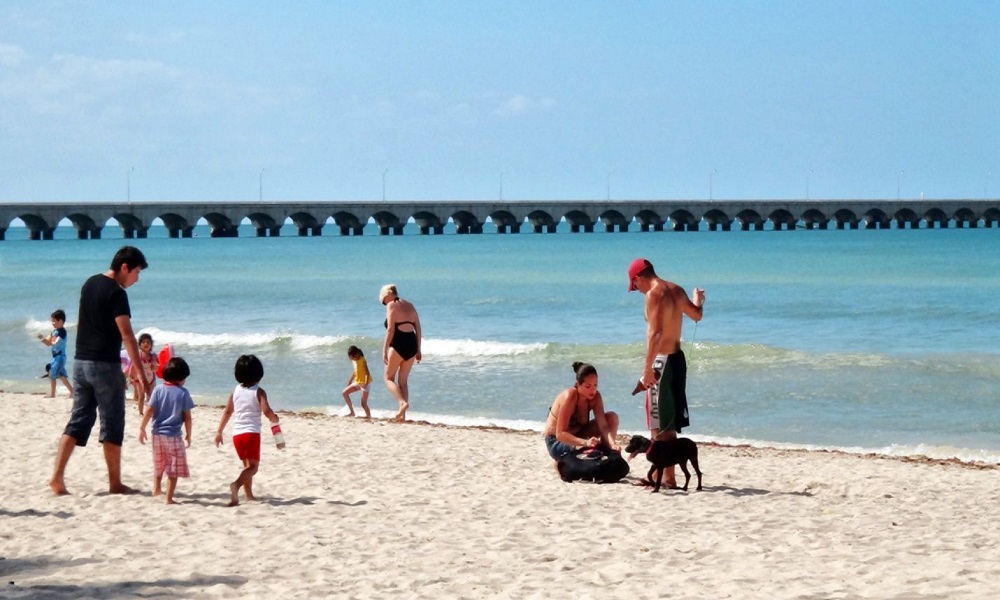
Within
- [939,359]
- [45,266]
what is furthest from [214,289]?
[939,359]

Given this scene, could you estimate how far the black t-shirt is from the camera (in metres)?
6.91

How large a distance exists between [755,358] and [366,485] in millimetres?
11960

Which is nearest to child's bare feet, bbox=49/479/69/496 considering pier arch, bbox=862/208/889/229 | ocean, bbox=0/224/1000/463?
ocean, bbox=0/224/1000/463

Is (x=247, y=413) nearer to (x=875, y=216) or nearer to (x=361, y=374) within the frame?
(x=361, y=374)

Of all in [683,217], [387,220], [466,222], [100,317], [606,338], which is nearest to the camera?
[100,317]

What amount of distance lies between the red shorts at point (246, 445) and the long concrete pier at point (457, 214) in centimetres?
9225

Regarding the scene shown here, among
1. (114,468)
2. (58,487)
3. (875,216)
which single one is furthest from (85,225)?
(114,468)

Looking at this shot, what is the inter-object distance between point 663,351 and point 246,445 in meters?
2.57

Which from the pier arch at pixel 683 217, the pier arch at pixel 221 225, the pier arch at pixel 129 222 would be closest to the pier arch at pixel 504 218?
the pier arch at pixel 683 217

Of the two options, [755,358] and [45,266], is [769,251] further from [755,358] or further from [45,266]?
[755,358]

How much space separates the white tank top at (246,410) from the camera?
7270 mm

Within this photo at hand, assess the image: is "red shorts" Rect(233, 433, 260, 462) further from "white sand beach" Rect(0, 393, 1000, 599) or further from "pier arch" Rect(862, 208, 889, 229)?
"pier arch" Rect(862, 208, 889, 229)

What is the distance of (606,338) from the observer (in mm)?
23516

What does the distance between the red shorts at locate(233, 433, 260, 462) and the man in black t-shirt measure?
68cm
